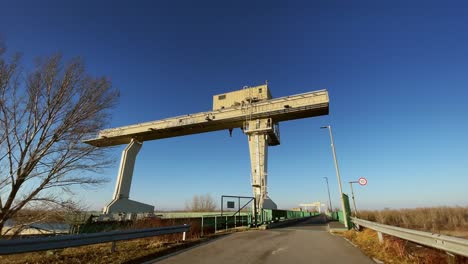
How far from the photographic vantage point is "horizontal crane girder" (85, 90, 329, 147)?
25922 mm

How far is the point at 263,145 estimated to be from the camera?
27.3m

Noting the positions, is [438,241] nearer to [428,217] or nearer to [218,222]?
[218,222]

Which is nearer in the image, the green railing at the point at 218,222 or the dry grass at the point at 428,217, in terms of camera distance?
the green railing at the point at 218,222

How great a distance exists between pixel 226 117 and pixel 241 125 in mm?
2083

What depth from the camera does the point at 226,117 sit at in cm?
3031

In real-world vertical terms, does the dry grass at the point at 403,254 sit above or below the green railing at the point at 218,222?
below

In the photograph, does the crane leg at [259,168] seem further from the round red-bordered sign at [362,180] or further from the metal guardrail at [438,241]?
the metal guardrail at [438,241]

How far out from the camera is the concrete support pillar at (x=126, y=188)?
31.7m

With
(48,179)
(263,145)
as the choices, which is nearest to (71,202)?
(48,179)

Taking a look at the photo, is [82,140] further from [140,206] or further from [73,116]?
[140,206]

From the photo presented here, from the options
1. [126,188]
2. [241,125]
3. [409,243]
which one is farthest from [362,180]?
[126,188]

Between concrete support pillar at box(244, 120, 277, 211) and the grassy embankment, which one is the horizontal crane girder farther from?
the grassy embankment

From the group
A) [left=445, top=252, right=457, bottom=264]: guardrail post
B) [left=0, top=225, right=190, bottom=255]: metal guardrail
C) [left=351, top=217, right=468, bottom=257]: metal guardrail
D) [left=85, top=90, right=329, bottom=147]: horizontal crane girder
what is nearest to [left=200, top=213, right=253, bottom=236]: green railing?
[left=0, top=225, right=190, bottom=255]: metal guardrail

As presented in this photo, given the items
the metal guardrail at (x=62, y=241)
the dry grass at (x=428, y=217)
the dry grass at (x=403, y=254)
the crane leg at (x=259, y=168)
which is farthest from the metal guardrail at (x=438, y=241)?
the dry grass at (x=428, y=217)
